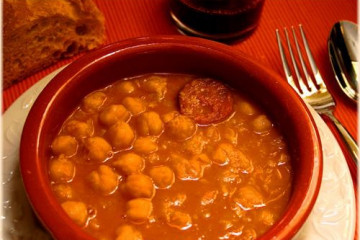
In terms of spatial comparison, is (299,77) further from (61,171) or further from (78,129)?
(61,171)

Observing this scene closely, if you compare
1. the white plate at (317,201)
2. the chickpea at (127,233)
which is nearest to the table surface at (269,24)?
the white plate at (317,201)

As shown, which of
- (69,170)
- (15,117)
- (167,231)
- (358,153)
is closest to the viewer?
(167,231)

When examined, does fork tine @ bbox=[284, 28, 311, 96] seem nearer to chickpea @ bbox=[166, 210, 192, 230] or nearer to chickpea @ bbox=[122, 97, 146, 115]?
chickpea @ bbox=[122, 97, 146, 115]

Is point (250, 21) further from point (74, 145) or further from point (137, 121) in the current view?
point (74, 145)

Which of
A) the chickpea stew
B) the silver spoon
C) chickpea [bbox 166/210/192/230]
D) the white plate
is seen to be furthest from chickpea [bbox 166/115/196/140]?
the silver spoon

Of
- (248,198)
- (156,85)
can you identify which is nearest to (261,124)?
(248,198)

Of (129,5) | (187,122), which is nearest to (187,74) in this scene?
(187,122)
